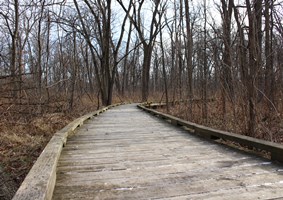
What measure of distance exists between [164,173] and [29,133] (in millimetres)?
6267

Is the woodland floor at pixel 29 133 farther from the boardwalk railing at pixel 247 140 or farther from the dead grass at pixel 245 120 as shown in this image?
the boardwalk railing at pixel 247 140

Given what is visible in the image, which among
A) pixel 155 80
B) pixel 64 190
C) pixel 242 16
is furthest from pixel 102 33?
pixel 155 80

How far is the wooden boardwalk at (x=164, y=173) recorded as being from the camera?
8.55ft

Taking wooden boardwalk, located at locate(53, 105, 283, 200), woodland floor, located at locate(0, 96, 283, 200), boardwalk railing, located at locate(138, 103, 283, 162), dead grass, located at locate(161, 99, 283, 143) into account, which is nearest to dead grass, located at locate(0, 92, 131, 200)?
woodland floor, located at locate(0, 96, 283, 200)

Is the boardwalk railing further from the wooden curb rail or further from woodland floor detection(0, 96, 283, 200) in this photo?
the wooden curb rail

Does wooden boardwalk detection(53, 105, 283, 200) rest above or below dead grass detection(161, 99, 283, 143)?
below

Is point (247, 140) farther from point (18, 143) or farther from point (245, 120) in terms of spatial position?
point (18, 143)

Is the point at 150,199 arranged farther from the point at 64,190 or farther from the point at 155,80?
the point at 155,80

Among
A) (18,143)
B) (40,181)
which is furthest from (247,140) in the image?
(18,143)

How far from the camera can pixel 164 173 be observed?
324 centimetres

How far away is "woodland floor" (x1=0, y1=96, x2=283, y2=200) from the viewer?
5078mm

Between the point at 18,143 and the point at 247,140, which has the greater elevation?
the point at 247,140

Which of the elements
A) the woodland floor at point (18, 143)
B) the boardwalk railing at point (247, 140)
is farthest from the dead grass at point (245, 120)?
the woodland floor at point (18, 143)

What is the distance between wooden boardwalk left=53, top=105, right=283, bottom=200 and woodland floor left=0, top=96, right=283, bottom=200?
104 centimetres
